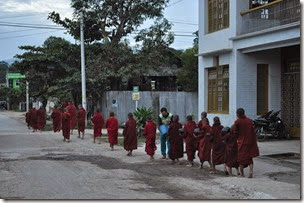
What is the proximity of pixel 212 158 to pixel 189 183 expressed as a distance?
5.33 feet

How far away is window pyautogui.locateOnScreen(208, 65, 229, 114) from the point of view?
20625mm

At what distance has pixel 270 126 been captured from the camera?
61.4 ft

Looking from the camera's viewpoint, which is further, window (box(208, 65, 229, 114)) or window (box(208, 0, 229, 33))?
window (box(208, 65, 229, 114))

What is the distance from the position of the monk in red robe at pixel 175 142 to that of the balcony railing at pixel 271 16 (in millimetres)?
5963

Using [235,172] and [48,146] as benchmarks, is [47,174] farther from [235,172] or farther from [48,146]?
[48,146]

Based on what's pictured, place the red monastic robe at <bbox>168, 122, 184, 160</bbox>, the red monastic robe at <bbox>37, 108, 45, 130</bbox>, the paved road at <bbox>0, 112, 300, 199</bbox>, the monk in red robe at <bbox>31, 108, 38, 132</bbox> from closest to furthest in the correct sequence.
Answer: the paved road at <bbox>0, 112, 300, 199</bbox>
the red monastic robe at <bbox>168, 122, 184, 160</bbox>
the red monastic robe at <bbox>37, 108, 45, 130</bbox>
the monk in red robe at <bbox>31, 108, 38, 132</bbox>

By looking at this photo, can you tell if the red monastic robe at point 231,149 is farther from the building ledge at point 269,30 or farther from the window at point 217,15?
the window at point 217,15

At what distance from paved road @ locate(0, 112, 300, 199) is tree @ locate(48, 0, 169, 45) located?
18.6 m

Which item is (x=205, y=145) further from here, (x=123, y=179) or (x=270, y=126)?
(x=270, y=126)

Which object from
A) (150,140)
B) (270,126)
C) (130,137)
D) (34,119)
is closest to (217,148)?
(150,140)

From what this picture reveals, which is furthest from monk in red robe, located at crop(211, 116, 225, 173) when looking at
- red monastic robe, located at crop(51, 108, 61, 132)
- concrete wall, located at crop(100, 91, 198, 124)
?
concrete wall, located at crop(100, 91, 198, 124)

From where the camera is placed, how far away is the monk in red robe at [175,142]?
13933 millimetres

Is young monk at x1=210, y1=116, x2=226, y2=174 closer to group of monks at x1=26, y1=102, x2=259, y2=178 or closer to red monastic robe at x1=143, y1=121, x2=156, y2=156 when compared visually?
group of monks at x1=26, y1=102, x2=259, y2=178

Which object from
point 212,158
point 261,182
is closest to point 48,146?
point 212,158
